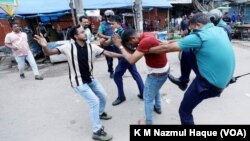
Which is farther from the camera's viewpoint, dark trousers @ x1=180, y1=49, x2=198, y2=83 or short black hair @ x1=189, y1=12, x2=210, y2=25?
dark trousers @ x1=180, y1=49, x2=198, y2=83

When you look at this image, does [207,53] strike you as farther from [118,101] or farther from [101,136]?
[118,101]

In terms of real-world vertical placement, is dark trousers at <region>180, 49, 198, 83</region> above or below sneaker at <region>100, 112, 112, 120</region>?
above

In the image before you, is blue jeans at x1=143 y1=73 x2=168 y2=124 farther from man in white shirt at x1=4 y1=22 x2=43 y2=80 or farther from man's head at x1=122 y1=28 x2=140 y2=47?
man in white shirt at x1=4 y1=22 x2=43 y2=80

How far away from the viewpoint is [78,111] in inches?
176

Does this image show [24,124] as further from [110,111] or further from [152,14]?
[152,14]

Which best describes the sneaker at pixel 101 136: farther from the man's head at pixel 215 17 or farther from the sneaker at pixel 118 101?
the man's head at pixel 215 17

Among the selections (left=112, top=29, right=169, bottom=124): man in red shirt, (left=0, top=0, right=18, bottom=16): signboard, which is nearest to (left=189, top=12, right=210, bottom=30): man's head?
(left=112, top=29, right=169, bottom=124): man in red shirt

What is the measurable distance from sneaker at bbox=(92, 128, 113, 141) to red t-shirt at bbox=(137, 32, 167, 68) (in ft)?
3.70

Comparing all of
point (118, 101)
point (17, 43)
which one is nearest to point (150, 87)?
point (118, 101)

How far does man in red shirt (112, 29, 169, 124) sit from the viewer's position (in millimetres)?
2893

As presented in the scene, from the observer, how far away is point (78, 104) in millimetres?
4797

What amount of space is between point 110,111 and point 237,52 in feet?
21.0

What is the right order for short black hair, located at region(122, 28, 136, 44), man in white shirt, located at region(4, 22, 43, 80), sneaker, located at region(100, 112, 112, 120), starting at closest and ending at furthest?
short black hair, located at region(122, 28, 136, 44) < sneaker, located at region(100, 112, 112, 120) < man in white shirt, located at region(4, 22, 43, 80)

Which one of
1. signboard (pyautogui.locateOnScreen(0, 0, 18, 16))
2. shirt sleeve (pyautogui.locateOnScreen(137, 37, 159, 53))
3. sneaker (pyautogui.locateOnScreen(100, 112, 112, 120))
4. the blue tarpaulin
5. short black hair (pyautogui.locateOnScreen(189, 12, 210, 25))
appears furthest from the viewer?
the blue tarpaulin
